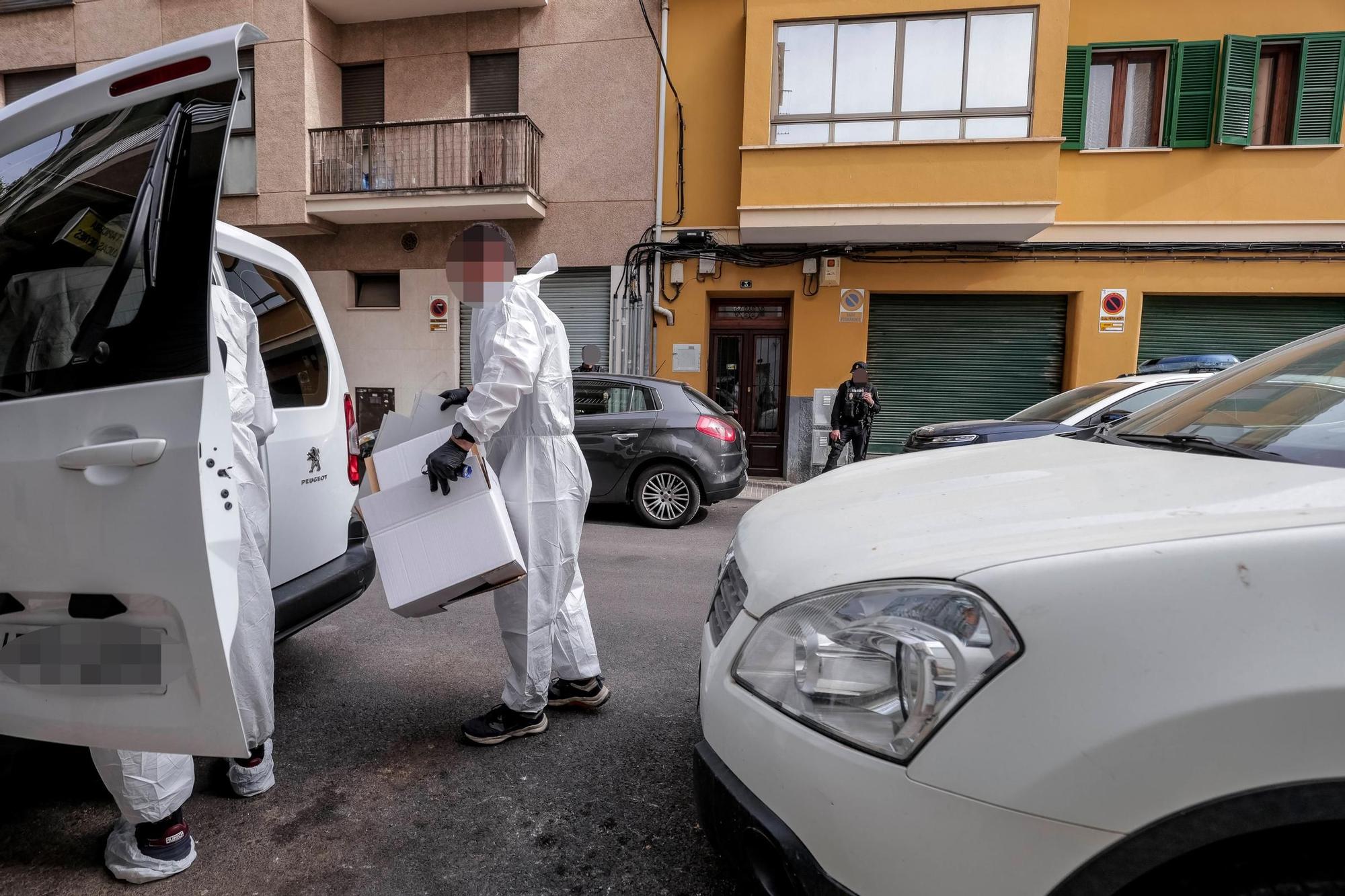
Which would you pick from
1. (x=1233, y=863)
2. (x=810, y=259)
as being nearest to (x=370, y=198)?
(x=810, y=259)

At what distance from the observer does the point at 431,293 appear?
1150 centimetres

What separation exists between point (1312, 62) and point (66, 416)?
14.0 meters

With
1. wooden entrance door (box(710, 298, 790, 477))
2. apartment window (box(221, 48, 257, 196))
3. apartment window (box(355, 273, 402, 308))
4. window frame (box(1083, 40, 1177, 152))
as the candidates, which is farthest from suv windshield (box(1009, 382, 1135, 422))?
apartment window (box(221, 48, 257, 196))

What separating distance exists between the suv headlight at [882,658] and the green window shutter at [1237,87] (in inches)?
470

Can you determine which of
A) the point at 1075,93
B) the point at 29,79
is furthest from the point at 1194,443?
the point at 29,79

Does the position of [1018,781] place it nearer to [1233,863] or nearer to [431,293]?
[1233,863]

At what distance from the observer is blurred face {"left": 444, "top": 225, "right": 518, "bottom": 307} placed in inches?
103

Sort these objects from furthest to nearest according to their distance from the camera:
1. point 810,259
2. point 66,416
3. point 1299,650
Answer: point 810,259
point 66,416
point 1299,650

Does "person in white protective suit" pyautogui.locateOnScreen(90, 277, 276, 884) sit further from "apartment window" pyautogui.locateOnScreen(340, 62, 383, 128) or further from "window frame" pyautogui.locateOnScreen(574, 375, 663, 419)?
"apartment window" pyautogui.locateOnScreen(340, 62, 383, 128)

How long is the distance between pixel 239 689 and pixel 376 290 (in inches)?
430

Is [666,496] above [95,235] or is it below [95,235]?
below

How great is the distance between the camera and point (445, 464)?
7.55ft

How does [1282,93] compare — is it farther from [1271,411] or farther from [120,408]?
[120,408]

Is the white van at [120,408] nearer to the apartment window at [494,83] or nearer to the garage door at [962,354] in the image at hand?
the garage door at [962,354]
